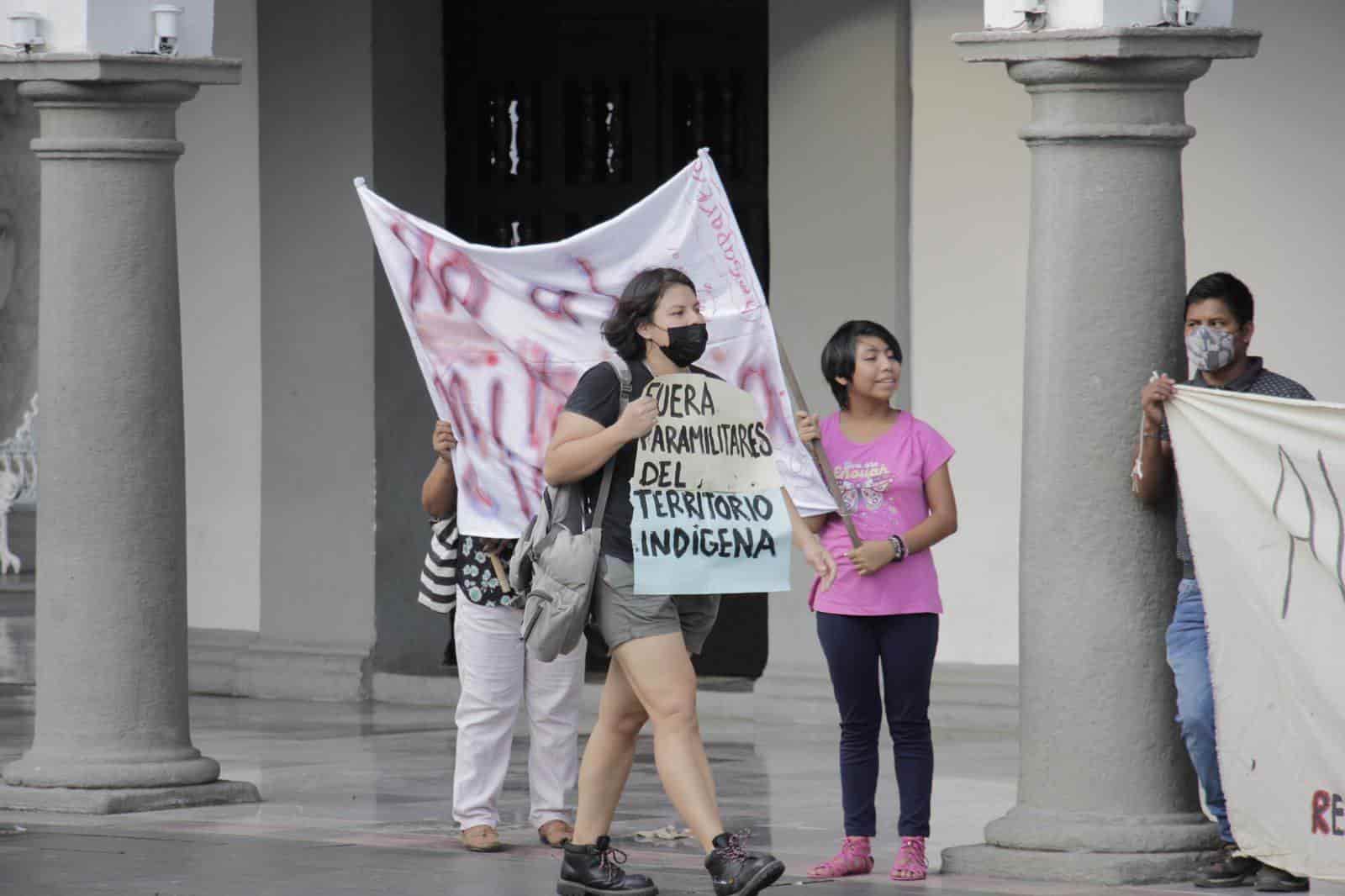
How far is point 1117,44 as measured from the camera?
8.04 metres

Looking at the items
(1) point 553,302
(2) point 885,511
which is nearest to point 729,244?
(1) point 553,302

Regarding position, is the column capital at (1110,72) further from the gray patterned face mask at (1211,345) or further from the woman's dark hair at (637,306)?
the woman's dark hair at (637,306)

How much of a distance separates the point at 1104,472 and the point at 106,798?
154 inches

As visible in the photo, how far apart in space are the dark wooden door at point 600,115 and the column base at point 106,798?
3.94 m

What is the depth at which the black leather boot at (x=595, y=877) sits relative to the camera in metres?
7.94

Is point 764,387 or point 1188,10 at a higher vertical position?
point 1188,10

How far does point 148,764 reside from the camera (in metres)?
10.1

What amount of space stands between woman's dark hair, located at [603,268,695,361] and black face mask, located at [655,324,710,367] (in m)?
0.09

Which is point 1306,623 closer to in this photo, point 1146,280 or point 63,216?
point 1146,280

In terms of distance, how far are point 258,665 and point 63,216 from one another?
179 inches

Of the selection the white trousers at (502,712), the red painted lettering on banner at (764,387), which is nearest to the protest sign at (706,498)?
the red painted lettering on banner at (764,387)

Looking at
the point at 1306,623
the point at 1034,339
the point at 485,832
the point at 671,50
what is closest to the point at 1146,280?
the point at 1034,339

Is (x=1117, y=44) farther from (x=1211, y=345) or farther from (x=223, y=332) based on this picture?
(x=223, y=332)

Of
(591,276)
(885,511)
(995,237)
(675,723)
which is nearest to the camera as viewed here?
(675,723)
